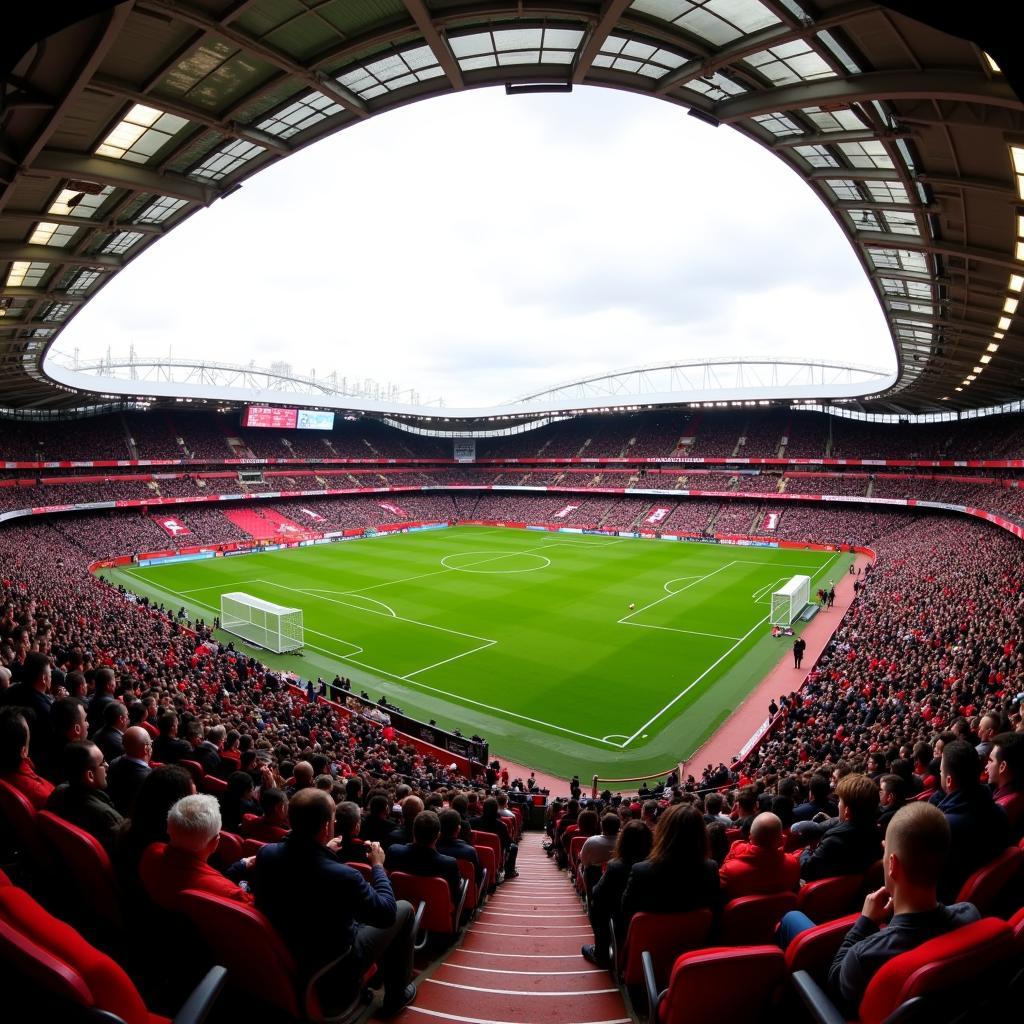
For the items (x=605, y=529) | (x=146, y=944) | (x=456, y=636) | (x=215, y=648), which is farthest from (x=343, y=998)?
(x=605, y=529)

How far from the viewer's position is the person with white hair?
337 cm

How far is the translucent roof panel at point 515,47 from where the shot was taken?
877 centimetres

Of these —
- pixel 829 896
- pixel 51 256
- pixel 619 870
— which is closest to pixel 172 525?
pixel 51 256

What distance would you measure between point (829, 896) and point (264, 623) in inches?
1150

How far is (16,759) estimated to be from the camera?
436cm

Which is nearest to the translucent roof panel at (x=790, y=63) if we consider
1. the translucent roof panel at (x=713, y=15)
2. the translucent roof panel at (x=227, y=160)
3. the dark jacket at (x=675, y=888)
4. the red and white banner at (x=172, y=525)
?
the translucent roof panel at (x=713, y=15)

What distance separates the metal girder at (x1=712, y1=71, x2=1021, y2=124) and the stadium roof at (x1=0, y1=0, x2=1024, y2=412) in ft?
0.08

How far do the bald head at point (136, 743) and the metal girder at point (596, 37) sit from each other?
8679mm

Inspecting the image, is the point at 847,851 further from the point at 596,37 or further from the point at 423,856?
the point at 596,37

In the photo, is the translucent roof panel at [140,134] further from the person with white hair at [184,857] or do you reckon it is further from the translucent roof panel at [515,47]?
the person with white hair at [184,857]

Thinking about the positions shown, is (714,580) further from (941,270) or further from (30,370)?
(30,370)

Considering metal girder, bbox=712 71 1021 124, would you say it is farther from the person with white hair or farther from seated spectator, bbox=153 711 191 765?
seated spectator, bbox=153 711 191 765

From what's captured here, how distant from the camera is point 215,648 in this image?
24469 mm

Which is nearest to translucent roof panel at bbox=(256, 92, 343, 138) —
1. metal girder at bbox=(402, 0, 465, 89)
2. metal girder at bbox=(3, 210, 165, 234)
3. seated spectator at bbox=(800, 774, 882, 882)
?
metal girder at bbox=(402, 0, 465, 89)
